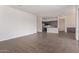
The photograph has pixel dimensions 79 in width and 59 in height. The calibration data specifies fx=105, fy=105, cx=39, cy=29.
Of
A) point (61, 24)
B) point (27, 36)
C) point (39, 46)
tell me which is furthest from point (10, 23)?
point (61, 24)

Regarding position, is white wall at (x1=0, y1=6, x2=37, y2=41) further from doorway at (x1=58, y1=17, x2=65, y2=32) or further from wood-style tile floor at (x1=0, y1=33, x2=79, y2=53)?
doorway at (x1=58, y1=17, x2=65, y2=32)

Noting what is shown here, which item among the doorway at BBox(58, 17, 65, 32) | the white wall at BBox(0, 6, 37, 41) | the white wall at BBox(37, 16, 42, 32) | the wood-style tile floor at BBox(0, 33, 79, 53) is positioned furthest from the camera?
the white wall at BBox(37, 16, 42, 32)

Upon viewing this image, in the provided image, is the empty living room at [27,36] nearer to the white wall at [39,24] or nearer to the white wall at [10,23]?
the white wall at [10,23]

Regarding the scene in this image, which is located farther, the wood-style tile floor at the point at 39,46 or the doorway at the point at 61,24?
the doorway at the point at 61,24

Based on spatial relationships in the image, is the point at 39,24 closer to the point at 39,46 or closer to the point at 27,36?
the point at 27,36

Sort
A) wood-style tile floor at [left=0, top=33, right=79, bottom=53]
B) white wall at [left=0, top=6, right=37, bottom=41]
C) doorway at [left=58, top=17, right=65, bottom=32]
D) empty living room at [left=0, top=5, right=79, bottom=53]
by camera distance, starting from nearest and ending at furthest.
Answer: wood-style tile floor at [left=0, top=33, right=79, bottom=53]
empty living room at [left=0, top=5, right=79, bottom=53]
white wall at [left=0, top=6, right=37, bottom=41]
doorway at [left=58, top=17, right=65, bottom=32]

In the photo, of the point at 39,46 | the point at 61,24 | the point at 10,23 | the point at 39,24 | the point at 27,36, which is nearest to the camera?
the point at 39,46

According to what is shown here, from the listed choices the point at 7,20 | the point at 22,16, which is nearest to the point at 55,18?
the point at 22,16

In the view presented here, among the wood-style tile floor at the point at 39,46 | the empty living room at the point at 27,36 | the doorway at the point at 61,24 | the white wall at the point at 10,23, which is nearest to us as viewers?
the wood-style tile floor at the point at 39,46

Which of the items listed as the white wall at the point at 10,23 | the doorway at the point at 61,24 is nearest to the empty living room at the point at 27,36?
the white wall at the point at 10,23

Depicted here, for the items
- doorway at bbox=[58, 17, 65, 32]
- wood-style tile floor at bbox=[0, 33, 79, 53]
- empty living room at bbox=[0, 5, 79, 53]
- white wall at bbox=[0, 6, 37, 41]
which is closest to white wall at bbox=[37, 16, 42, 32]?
doorway at bbox=[58, 17, 65, 32]

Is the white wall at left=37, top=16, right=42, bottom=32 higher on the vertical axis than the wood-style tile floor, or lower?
higher

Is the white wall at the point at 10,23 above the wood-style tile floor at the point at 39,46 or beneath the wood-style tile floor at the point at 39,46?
above

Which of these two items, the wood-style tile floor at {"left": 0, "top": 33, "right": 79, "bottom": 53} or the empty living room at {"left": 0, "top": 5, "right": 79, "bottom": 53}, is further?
the empty living room at {"left": 0, "top": 5, "right": 79, "bottom": 53}
